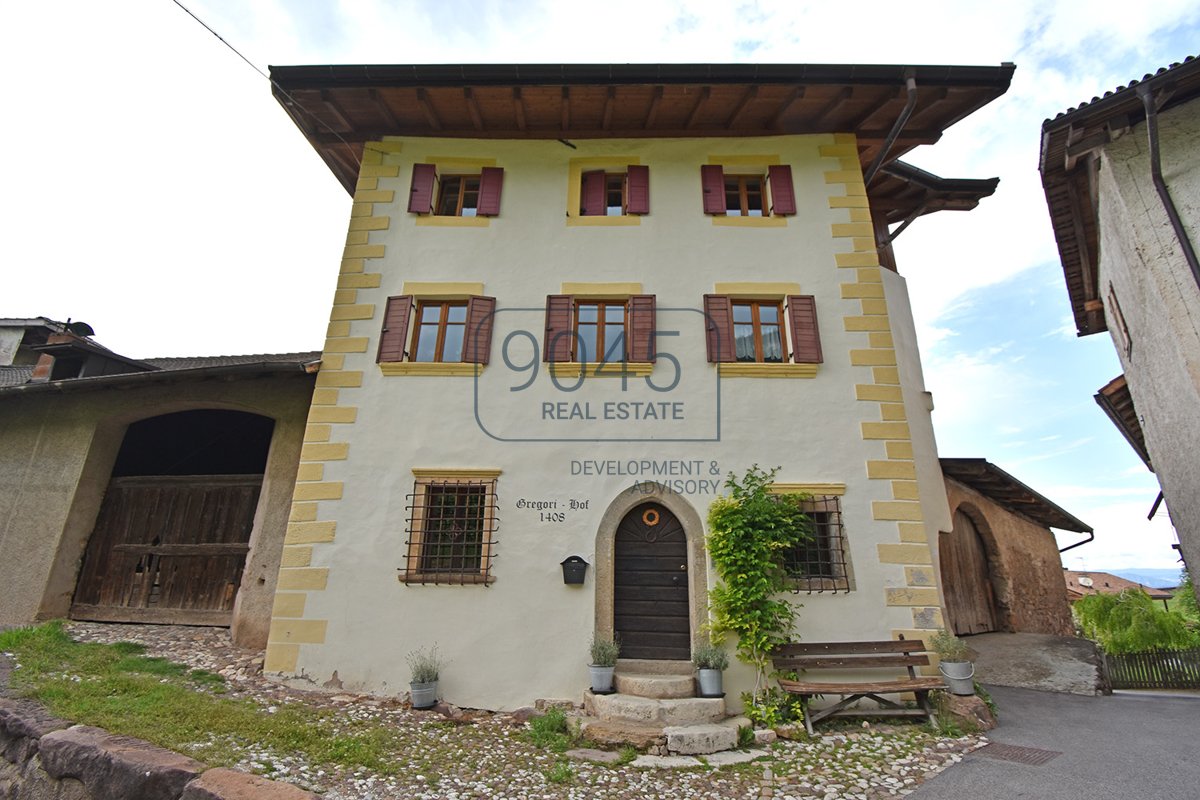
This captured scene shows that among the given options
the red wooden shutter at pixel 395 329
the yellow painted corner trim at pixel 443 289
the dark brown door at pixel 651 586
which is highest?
the yellow painted corner trim at pixel 443 289

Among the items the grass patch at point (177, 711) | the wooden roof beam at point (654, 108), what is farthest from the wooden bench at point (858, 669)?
the wooden roof beam at point (654, 108)

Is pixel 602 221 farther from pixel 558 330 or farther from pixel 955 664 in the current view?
pixel 955 664

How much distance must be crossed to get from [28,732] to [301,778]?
2264 mm

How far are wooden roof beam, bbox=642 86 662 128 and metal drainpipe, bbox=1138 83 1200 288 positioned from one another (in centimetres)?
555

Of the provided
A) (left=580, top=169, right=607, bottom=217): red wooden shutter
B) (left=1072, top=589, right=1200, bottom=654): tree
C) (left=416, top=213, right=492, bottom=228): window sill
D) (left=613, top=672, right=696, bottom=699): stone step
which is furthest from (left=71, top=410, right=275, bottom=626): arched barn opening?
(left=1072, top=589, right=1200, bottom=654): tree

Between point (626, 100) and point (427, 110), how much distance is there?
294 centimetres

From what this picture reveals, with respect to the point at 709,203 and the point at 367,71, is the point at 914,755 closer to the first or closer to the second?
the point at 709,203

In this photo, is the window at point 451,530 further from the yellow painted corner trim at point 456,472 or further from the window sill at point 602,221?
the window sill at point 602,221

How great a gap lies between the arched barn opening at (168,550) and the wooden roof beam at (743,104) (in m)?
8.94

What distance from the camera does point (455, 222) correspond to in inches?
328

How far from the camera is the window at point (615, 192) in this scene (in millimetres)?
8406

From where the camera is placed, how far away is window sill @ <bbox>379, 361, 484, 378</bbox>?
24.5ft

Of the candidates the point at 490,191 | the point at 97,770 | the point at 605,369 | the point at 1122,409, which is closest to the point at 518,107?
the point at 490,191

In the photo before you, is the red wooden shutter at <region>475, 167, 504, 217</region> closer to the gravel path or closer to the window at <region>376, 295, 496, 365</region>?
the window at <region>376, 295, 496, 365</region>
